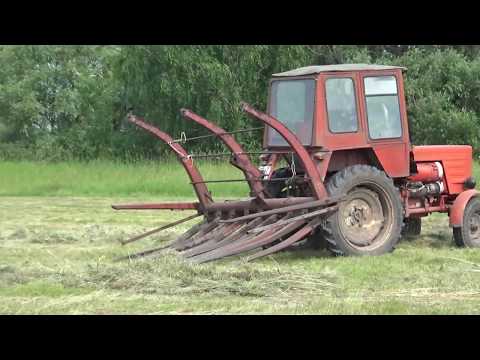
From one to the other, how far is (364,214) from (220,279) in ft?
9.59

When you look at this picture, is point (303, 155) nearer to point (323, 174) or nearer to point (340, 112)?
point (323, 174)

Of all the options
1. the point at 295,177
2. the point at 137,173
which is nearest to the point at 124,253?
the point at 295,177

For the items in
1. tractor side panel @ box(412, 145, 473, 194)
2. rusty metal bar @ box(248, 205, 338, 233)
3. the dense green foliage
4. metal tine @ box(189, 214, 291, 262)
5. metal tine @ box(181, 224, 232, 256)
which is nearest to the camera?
metal tine @ box(189, 214, 291, 262)

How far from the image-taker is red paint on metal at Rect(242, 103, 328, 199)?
10.2 meters

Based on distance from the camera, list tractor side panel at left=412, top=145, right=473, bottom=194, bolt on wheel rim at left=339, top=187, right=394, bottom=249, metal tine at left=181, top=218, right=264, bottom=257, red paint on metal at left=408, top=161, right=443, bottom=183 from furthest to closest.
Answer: tractor side panel at left=412, top=145, right=473, bottom=194 < red paint on metal at left=408, top=161, right=443, bottom=183 < bolt on wheel rim at left=339, top=187, right=394, bottom=249 < metal tine at left=181, top=218, right=264, bottom=257

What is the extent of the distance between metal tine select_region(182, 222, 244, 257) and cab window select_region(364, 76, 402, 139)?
2024 mm

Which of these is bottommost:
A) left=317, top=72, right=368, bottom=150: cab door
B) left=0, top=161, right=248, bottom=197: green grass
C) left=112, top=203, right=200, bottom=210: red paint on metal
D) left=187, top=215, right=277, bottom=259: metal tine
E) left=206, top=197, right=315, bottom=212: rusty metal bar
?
left=187, top=215, right=277, bottom=259: metal tine

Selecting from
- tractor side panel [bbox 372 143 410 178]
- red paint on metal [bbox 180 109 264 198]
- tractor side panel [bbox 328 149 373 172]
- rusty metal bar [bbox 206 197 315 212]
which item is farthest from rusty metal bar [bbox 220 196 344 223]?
tractor side panel [bbox 372 143 410 178]

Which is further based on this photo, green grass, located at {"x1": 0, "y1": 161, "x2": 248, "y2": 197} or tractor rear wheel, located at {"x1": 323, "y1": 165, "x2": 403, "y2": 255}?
green grass, located at {"x1": 0, "y1": 161, "x2": 248, "y2": 197}

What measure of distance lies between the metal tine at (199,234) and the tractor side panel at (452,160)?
9.73 ft

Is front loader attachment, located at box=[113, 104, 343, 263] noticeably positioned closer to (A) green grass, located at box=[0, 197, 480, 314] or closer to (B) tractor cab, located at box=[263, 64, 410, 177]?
(A) green grass, located at box=[0, 197, 480, 314]

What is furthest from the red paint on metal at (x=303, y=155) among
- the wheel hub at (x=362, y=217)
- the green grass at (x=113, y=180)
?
the green grass at (x=113, y=180)

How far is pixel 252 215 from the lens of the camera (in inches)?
404

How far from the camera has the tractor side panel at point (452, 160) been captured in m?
12.2
